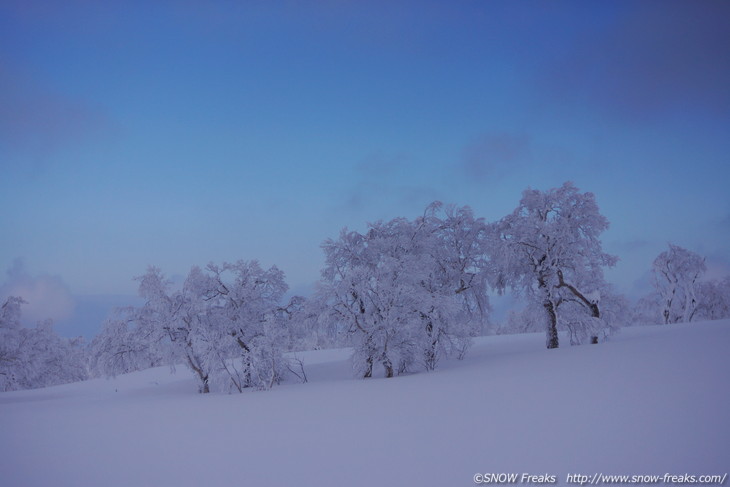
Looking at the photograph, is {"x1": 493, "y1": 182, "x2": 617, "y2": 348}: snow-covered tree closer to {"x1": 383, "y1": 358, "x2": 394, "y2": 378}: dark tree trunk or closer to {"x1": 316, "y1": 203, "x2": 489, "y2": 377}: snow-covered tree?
{"x1": 316, "y1": 203, "x2": 489, "y2": 377}: snow-covered tree

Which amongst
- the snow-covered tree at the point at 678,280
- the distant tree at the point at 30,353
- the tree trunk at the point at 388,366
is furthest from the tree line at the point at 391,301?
the snow-covered tree at the point at 678,280

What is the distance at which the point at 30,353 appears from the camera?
28750 millimetres

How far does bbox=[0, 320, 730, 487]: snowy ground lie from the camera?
20.6 feet

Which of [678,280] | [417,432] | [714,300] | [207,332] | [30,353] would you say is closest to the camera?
[417,432]

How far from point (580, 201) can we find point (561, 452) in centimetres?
1677

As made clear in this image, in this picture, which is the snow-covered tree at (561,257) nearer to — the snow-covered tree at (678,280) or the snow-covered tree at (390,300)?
the snow-covered tree at (390,300)

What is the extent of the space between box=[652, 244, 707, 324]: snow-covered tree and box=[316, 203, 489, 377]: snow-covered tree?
82.4 feet

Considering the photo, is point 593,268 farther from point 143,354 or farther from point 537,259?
point 143,354

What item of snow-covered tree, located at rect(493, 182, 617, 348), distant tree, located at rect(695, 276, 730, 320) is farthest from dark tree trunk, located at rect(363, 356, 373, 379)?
distant tree, located at rect(695, 276, 730, 320)

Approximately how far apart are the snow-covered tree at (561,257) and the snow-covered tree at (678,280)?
21.1 metres

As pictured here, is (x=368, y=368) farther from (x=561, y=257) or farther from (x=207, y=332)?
(x=561, y=257)

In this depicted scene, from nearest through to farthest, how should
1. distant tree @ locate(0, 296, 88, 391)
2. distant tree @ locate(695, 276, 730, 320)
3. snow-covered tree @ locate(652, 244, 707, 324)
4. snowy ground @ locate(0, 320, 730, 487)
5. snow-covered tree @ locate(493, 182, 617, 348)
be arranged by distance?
snowy ground @ locate(0, 320, 730, 487) < snow-covered tree @ locate(493, 182, 617, 348) < distant tree @ locate(0, 296, 88, 391) < snow-covered tree @ locate(652, 244, 707, 324) < distant tree @ locate(695, 276, 730, 320)

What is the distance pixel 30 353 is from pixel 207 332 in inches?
795

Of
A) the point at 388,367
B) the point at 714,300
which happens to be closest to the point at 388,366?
the point at 388,367
